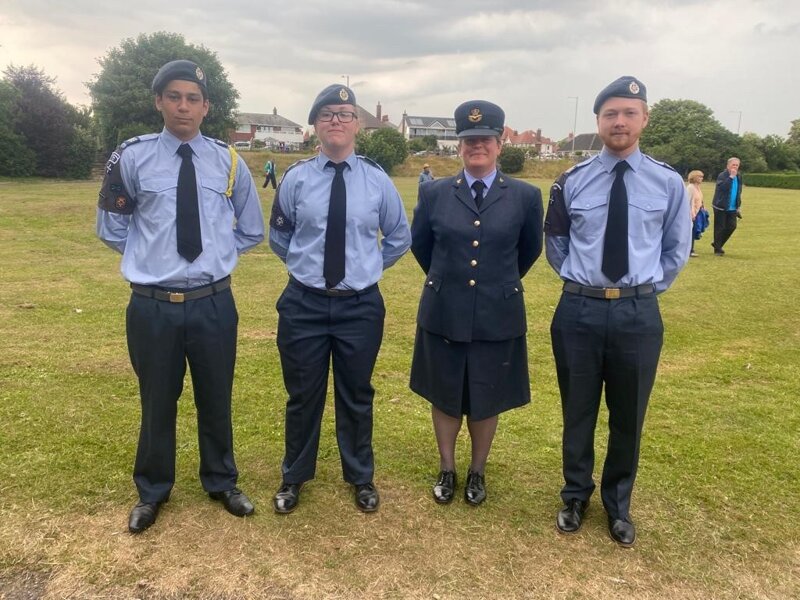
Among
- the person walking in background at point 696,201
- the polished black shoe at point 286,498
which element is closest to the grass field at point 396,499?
the polished black shoe at point 286,498

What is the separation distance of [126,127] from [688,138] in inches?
1936

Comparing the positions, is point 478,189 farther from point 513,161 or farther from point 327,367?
point 513,161

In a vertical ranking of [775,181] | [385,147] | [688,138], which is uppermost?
[688,138]

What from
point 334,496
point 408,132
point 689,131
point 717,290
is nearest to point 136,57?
point 717,290

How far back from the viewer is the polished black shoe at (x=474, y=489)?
3.32 meters

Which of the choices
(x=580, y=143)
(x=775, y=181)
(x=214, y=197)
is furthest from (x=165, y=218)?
(x=580, y=143)

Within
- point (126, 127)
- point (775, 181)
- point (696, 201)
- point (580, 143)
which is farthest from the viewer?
point (580, 143)

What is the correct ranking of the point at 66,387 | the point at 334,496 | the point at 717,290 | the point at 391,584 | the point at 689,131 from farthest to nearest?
the point at 689,131, the point at 717,290, the point at 66,387, the point at 334,496, the point at 391,584

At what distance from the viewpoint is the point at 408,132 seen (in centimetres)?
10694

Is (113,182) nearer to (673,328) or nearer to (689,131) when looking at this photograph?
(673,328)

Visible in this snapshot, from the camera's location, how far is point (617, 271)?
2.82 meters

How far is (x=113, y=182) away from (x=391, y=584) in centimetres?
224

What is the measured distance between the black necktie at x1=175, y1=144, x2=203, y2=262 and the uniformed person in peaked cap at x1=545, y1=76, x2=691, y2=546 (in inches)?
68.6

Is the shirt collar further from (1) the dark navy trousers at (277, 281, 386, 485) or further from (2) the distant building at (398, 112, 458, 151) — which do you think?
(2) the distant building at (398, 112, 458, 151)
